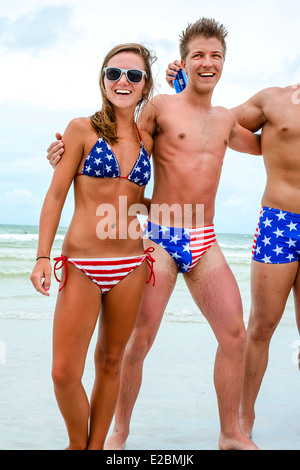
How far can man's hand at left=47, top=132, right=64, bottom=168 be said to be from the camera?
271cm

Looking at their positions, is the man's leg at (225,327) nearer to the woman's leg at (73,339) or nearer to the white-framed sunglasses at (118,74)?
the woman's leg at (73,339)

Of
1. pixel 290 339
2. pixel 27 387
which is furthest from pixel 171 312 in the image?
pixel 27 387

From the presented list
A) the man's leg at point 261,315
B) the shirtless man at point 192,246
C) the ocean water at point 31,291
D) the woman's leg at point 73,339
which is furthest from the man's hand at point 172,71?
the ocean water at point 31,291

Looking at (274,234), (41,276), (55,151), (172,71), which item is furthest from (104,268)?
(172,71)

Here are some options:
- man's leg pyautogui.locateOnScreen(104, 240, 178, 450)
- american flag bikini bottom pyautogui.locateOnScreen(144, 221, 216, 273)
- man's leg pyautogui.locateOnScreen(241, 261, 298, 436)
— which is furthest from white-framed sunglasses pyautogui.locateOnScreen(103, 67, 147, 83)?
man's leg pyautogui.locateOnScreen(241, 261, 298, 436)

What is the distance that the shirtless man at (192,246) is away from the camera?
10.5 feet

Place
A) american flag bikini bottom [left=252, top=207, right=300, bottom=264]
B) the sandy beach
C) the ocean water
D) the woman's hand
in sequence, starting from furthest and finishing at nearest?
the ocean water
the sandy beach
american flag bikini bottom [left=252, top=207, right=300, bottom=264]
the woman's hand

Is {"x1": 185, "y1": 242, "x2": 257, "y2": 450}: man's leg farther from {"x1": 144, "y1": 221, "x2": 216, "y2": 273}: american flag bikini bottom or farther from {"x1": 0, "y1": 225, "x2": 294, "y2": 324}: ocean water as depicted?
{"x1": 0, "y1": 225, "x2": 294, "y2": 324}: ocean water

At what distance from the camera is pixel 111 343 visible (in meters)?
2.78

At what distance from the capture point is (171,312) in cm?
900

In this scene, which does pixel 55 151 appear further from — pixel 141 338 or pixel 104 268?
pixel 141 338

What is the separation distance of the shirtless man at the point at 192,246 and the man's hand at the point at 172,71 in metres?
0.18

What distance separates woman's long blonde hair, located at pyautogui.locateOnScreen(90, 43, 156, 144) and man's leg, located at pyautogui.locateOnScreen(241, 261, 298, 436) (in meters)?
1.34

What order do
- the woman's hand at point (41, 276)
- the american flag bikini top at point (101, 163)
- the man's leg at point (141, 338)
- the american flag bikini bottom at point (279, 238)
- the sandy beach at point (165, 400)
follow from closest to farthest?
the woman's hand at point (41, 276), the american flag bikini top at point (101, 163), the man's leg at point (141, 338), the american flag bikini bottom at point (279, 238), the sandy beach at point (165, 400)
